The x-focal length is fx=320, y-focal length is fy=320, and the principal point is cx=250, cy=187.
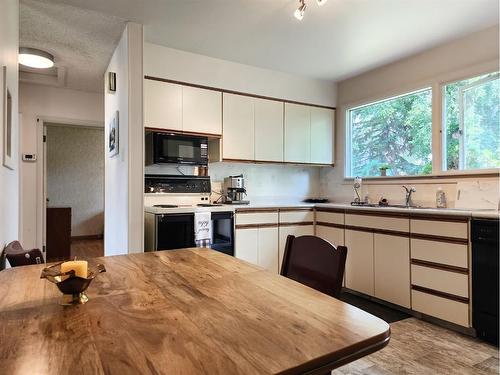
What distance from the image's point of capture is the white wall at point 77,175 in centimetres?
681

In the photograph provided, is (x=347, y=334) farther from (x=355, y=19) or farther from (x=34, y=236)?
(x=34, y=236)

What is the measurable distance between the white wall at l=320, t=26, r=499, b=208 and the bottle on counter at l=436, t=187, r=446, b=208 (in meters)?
0.04

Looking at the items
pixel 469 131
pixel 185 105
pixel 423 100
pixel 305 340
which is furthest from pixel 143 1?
pixel 469 131

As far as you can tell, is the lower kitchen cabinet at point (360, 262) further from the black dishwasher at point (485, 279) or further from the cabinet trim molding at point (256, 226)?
the black dishwasher at point (485, 279)

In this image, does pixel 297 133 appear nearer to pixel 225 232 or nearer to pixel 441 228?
pixel 225 232

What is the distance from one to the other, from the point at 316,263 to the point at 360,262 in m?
2.10

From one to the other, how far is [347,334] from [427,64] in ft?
10.8

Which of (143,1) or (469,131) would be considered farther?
(469,131)

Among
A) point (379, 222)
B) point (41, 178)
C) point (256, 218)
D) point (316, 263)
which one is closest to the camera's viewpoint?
point (316, 263)

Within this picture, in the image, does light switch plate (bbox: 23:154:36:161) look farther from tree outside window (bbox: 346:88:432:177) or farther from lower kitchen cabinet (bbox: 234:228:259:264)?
tree outside window (bbox: 346:88:432:177)

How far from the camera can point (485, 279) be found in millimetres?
2223

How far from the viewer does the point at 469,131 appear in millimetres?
2941

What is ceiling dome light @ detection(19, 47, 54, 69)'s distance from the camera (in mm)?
3094

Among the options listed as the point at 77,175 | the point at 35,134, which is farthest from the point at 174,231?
the point at 77,175
